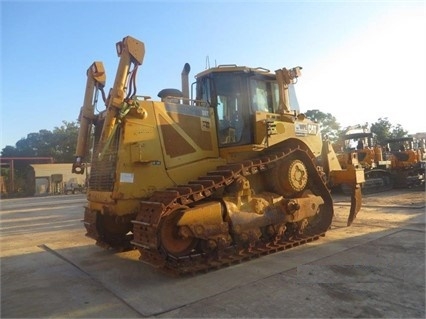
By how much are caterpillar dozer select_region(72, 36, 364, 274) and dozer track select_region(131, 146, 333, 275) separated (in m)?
0.02

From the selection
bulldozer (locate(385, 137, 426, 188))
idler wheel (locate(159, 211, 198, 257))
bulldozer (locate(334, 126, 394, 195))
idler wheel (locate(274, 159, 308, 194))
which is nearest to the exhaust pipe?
idler wheel (locate(274, 159, 308, 194))

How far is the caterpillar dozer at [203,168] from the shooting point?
5699mm

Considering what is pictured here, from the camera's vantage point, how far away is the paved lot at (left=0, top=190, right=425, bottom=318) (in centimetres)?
408

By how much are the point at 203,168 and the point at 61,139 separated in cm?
5776

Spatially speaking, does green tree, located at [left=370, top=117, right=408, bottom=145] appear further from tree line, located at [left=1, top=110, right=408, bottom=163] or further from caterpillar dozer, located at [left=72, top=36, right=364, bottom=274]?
caterpillar dozer, located at [left=72, top=36, right=364, bottom=274]

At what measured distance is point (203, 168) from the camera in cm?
675

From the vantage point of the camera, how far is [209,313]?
13.2 feet

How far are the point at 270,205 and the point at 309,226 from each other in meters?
1.64

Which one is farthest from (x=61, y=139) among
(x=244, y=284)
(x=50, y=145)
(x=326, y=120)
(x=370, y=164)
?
(x=244, y=284)

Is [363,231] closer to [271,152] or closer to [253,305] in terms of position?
[271,152]

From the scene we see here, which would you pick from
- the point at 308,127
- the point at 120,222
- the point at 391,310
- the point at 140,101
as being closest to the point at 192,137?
the point at 140,101

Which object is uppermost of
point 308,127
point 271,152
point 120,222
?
point 308,127

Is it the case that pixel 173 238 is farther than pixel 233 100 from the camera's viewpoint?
No

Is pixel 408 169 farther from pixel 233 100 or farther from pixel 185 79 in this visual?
pixel 185 79
